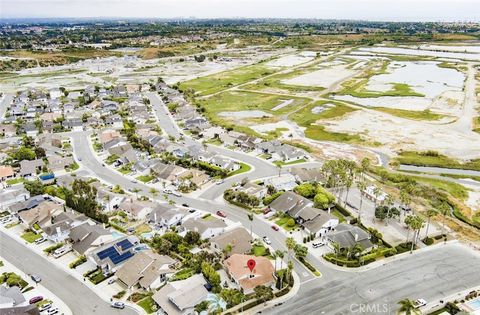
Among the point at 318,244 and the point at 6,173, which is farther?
the point at 6,173

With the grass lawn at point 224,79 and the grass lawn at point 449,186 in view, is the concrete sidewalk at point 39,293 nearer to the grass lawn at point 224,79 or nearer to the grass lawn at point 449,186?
the grass lawn at point 449,186

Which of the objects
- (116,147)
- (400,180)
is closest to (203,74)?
(116,147)

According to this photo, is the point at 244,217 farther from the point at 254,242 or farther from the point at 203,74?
the point at 203,74

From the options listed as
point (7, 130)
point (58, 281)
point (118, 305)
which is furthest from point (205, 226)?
point (7, 130)

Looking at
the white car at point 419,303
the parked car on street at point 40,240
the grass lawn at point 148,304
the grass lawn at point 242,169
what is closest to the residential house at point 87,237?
the parked car on street at point 40,240

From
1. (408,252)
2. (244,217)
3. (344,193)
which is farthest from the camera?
(344,193)

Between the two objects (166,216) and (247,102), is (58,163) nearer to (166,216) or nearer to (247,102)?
(166,216)
